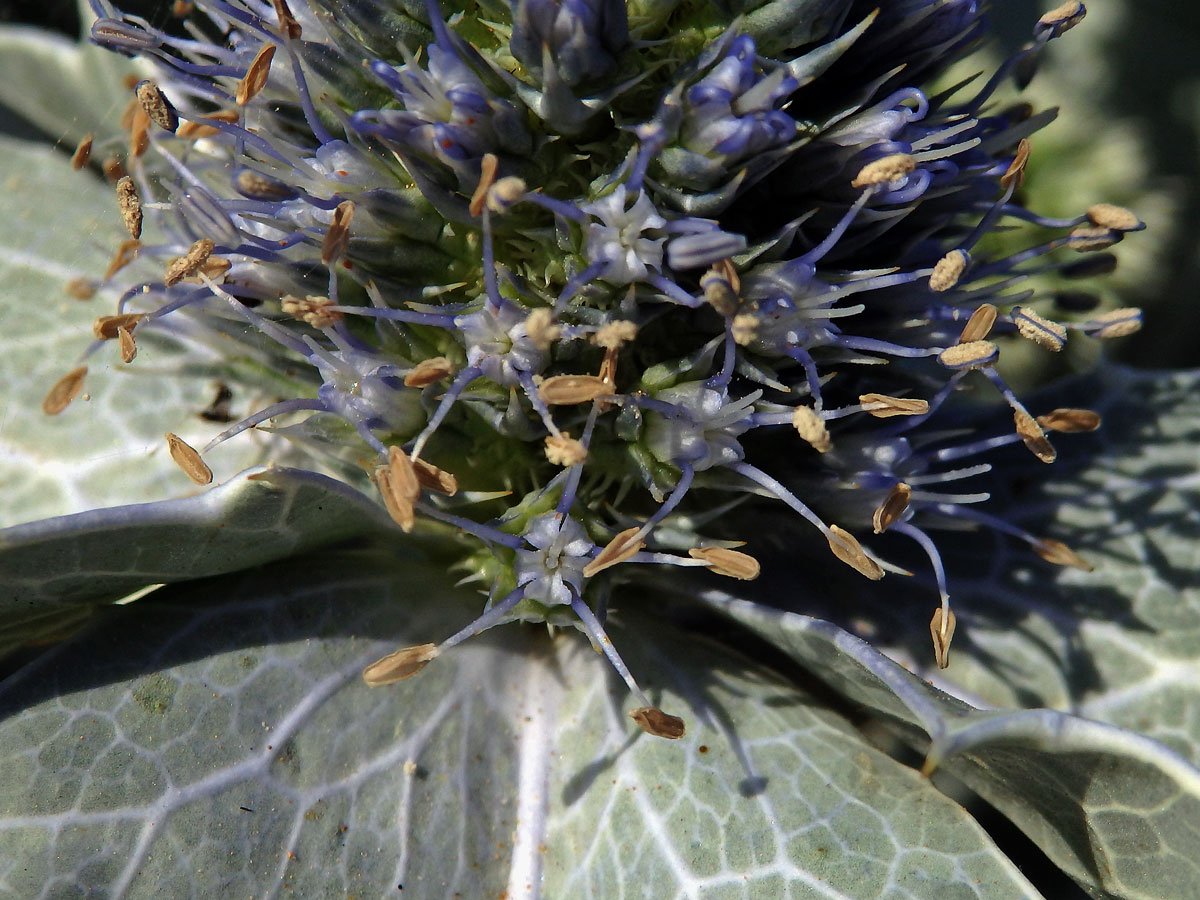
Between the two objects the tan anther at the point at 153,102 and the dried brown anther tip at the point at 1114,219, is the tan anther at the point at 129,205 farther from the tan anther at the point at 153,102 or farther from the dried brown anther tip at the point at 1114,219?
the dried brown anther tip at the point at 1114,219

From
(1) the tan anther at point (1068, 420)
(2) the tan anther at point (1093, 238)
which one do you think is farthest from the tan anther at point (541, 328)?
(2) the tan anther at point (1093, 238)

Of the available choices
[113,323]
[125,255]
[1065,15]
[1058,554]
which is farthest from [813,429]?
[125,255]

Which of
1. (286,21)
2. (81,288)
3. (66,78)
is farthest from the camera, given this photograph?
(66,78)

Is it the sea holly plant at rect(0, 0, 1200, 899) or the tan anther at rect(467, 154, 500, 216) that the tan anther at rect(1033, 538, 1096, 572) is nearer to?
the sea holly plant at rect(0, 0, 1200, 899)

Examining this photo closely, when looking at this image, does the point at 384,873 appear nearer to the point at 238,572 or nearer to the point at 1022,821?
the point at 238,572

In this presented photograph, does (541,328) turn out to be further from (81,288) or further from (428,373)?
(81,288)

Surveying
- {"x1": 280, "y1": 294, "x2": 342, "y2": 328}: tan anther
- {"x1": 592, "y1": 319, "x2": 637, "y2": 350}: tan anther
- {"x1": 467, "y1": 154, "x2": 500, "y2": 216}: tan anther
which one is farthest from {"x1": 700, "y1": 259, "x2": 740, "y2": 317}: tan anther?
{"x1": 280, "y1": 294, "x2": 342, "y2": 328}: tan anther
